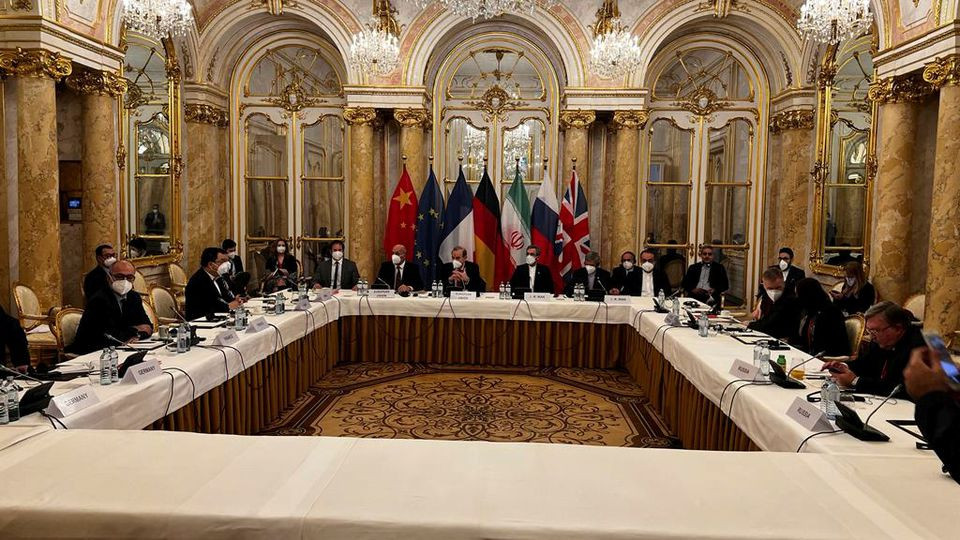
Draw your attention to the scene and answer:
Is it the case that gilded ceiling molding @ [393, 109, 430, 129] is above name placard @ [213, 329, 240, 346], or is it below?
above

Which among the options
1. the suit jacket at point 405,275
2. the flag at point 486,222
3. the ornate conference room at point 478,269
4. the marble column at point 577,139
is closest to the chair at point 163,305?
the ornate conference room at point 478,269

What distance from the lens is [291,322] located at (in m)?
6.02

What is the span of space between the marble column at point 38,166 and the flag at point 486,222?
5.33 metres

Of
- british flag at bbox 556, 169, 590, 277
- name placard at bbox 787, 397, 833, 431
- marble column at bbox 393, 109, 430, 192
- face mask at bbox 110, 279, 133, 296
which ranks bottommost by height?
name placard at bbox 787, 397, 833, 431

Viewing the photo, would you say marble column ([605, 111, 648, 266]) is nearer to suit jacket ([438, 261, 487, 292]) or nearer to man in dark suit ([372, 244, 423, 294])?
suit jacket ([438, 261, 487, 292])

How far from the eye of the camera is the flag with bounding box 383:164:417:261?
33.1 ft

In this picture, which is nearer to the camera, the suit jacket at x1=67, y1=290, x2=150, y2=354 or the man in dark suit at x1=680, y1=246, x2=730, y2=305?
the suit jacket at x1=67, y1=290, x2=150, y2=354

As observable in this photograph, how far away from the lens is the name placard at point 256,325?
17.5 ft

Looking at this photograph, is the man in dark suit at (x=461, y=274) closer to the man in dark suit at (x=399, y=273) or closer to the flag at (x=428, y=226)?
the man in dark suit at (x=399, y=273)

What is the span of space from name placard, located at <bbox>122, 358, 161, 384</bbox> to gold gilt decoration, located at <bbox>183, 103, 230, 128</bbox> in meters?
7.46

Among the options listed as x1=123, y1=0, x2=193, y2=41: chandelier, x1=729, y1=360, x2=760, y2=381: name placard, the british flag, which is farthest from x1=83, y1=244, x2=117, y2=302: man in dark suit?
x1=729, y1=360, x2=760, y2=381: name placard

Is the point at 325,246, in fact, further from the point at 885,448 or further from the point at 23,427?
the point at 885,448

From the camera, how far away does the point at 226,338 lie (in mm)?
4746

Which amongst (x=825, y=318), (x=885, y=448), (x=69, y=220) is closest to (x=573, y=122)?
(x=825, y=318)
